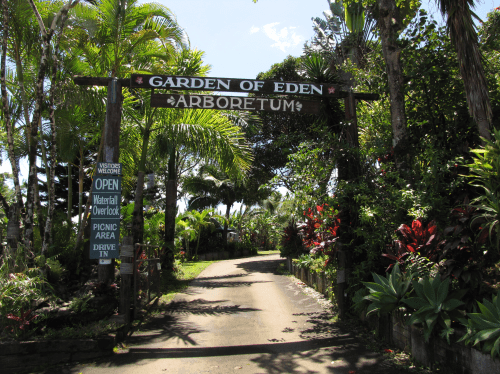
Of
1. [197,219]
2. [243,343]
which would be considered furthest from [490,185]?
[197,219]

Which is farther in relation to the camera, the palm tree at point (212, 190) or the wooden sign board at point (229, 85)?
the palm tree at point (212, 190)

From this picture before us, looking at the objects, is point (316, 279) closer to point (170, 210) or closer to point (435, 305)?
point (435, 305)

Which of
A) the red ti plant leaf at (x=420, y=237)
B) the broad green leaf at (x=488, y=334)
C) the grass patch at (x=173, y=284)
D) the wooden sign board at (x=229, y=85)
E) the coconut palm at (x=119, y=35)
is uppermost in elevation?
the coconut palm at (x=119, y=35)

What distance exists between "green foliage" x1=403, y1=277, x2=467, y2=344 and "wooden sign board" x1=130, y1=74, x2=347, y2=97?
466 centimetres

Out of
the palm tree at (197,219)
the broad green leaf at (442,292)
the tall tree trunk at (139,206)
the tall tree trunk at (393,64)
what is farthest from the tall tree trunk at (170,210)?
the broad green leaf at (442,292)

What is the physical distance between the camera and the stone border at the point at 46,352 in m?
5.17

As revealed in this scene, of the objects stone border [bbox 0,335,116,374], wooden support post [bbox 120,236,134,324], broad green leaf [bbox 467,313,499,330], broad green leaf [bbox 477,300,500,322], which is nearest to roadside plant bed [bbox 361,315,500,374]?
broad green leaf [bbox 467,313,499,330]

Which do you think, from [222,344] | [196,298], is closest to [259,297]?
[196,298]

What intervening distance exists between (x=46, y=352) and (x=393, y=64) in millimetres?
7433

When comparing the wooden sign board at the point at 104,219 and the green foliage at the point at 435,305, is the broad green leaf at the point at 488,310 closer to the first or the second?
the green foliage at the point at 435,305

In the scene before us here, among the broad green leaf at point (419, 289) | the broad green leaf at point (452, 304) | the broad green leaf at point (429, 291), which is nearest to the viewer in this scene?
the broad green leaf at point (452, 304)

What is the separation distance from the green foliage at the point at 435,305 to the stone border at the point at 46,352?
13.9 ft

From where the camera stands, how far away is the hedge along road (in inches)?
196

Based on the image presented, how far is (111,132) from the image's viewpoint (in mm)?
7332
